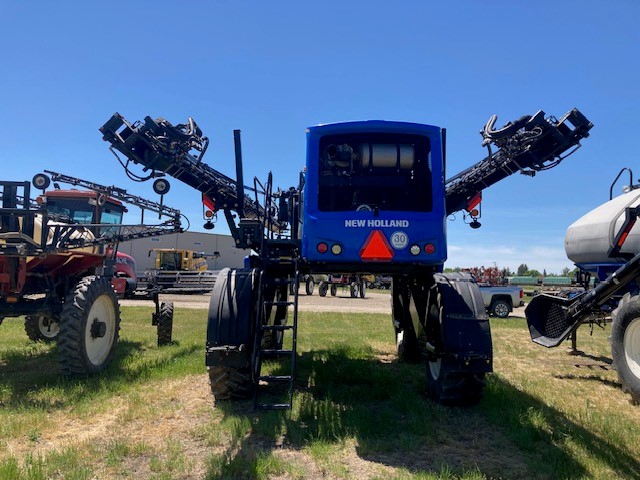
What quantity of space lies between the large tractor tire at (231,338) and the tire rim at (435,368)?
2.19 m

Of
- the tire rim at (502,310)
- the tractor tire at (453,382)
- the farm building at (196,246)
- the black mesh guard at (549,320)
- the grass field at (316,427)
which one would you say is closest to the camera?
the grass field at (316,427)

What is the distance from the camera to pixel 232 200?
914 centimetres

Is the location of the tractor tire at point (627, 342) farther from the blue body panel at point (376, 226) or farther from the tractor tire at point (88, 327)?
the tractor tire at point (88, 327)

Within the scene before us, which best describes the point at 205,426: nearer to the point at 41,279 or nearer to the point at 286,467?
the point at 286,467

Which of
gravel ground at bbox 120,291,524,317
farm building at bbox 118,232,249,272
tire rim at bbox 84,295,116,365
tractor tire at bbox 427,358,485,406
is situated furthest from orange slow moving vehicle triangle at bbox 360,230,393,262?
farm building at bbox 118,232,249,272

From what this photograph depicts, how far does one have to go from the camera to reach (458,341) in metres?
5.12

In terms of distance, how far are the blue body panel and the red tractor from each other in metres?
3.06

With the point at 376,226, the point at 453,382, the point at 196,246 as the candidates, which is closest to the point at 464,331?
the point at 453,382

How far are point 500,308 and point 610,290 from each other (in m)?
13.4

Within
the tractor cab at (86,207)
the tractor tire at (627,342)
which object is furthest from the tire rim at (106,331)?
the tractor tire at (627,342)

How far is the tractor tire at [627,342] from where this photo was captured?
638cm

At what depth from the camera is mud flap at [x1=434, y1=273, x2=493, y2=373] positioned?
5.05 metres

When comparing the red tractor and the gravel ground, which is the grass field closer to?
the red tractor

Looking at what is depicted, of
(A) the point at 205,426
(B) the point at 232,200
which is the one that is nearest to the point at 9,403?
(A) the point at 205,426
